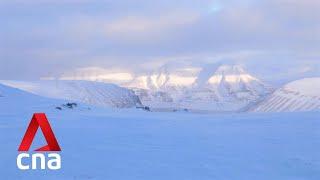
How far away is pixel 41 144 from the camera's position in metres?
26.7

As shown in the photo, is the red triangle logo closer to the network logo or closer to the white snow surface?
the network logo

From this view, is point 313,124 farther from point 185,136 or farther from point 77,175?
point 77,175

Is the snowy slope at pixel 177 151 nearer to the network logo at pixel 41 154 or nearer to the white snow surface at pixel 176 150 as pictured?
the white snow surface at pixel 176 150

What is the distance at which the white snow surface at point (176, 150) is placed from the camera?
21.1 m

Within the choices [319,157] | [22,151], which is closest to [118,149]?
[22,151]

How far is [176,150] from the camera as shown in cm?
2611

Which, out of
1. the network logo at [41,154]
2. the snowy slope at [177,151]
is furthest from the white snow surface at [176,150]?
the network logo at [41,154]

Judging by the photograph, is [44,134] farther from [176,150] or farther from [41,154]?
[176,150]

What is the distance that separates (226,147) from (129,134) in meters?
6.80

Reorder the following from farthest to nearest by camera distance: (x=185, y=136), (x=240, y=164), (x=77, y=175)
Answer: (x=185, y=136) → (x=240, y=164) → (x=77, y=175)

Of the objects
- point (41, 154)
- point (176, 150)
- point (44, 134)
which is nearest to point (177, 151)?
point (176, 150)

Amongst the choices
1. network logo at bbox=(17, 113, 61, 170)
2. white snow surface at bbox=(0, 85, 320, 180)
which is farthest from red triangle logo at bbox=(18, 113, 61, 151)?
white snow surface at bbox=(0, 85, 320, 180)

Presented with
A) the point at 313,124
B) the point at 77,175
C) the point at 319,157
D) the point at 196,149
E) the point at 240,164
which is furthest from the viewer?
the point at 313,124

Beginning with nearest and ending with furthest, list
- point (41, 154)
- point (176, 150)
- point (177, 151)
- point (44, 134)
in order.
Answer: point (41, 154)
point (177, 151)
point (176, 150)
point (44, 134)
